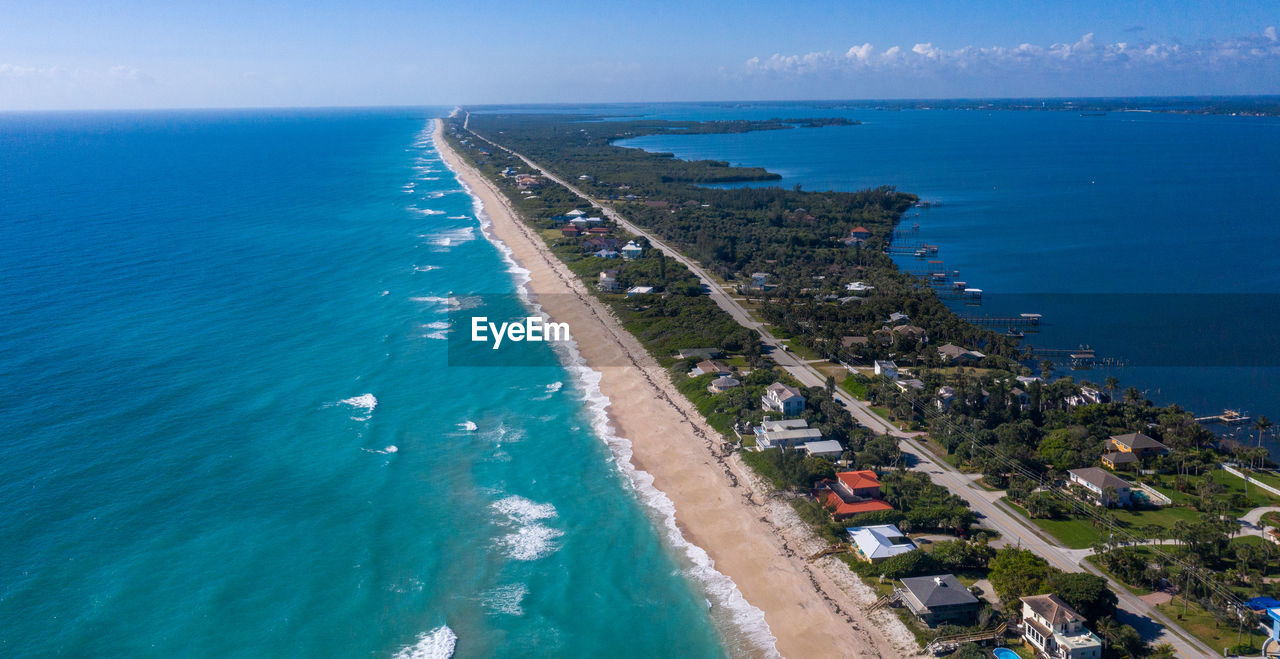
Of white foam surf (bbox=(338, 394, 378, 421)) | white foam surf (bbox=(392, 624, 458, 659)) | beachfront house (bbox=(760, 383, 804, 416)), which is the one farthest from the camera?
white foam surf (bbox=(338, 394, 378, 421))

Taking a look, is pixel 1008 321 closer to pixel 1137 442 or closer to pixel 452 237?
pixel 1137 442

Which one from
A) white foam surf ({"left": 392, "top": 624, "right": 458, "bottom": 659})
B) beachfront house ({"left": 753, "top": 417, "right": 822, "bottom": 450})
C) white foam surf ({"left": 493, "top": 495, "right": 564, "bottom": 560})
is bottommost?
white foam surf ({"left": 392, "top": 624, "right": 458, "bottom": 659})

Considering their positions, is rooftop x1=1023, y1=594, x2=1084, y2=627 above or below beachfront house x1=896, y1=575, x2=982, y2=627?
above

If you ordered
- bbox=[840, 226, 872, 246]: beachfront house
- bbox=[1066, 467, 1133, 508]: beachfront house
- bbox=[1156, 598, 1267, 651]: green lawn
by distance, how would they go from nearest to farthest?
bbox=[1156, 598, 1267, 651]: green lawn < bbox=[1066, 467, 1133, 508]: beachfront house < bbox=[840, 226, 872, 246]: beachfront house

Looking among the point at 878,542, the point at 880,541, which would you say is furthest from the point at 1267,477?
the point at 878,542

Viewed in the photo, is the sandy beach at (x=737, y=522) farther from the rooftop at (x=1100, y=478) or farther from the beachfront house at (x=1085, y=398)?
the beachfront house at (x=1085, y=398)

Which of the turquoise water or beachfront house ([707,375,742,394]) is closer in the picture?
the turquoise water

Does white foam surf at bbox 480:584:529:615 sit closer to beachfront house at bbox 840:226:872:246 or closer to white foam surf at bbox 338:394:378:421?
white foam surf at bbox 338:394:378:421

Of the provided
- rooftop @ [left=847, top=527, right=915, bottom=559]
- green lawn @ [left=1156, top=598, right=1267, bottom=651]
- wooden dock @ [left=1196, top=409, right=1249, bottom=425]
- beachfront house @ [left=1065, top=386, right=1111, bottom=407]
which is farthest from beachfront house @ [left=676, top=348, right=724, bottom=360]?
green lawn @ [left=1156, top=598, right=1267, bottom=651]
